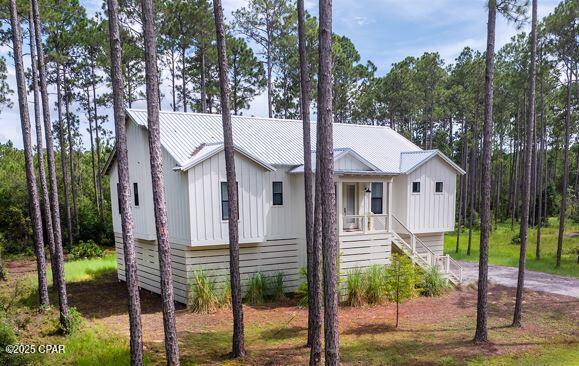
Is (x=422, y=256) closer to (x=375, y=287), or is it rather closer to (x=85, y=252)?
(x=375, y=287)

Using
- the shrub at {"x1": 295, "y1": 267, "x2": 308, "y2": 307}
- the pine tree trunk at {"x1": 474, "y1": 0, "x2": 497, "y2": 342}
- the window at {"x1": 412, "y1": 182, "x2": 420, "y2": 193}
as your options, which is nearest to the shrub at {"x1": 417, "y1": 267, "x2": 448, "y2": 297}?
the window at {"x1": 412, "y1": 182, "x2": 420, "y2": 193}

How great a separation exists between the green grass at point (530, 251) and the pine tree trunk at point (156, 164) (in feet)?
59.1

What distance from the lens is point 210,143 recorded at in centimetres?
1409

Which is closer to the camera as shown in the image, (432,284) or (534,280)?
(432,284)

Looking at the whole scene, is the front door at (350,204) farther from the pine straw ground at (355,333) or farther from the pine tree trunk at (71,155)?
the pine tree trunk at (71,155)

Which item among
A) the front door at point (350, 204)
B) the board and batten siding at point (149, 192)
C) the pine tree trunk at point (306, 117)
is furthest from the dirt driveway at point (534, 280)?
the board and batten siding at point (149, 192)

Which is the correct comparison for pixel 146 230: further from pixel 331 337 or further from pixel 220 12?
pixel 331 337

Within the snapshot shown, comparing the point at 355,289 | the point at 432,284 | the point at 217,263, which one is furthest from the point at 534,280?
the point at 217,263

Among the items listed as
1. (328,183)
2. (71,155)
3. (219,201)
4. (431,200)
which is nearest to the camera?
(328,183)

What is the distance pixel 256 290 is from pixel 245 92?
1805 centimetres

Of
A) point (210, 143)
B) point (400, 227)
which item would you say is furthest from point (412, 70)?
point (210, 143)

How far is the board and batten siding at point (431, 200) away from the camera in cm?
1622

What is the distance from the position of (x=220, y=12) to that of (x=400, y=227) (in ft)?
37.8

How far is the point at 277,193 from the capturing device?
14.2m
